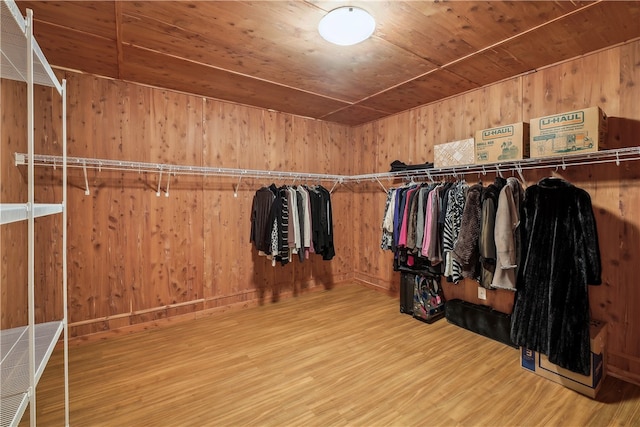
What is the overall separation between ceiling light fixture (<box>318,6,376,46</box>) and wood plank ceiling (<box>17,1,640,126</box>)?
6 centimetres

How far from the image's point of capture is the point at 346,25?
191 centimetres

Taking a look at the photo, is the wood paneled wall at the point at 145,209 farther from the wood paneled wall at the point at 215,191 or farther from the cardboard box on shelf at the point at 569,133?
the cardboard box on shelf at the point at 569,133

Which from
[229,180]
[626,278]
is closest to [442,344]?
[626,278]

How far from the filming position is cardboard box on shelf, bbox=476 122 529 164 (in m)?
2.47

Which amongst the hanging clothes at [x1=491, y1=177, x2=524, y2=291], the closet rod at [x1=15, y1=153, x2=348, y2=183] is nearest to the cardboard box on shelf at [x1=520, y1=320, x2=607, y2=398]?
the hanging clothes at [x1=491, y1=177, x2=524, y2=291]

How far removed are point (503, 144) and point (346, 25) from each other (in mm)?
1649

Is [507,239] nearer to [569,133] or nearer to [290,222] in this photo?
[569,133]

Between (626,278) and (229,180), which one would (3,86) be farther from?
(626,278)

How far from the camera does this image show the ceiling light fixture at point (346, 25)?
1.85 m

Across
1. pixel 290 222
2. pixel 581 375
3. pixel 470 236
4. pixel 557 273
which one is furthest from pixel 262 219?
pixel 581 375

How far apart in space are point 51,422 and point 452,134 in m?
4.10

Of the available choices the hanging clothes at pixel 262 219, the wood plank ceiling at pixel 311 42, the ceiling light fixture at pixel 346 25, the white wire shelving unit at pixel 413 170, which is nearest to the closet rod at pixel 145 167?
the white wire shelving unit at pixel 413 170

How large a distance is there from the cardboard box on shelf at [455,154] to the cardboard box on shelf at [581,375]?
1.62 metres

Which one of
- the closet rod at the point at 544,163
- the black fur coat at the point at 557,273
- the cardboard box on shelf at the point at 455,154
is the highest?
the cardboard box on shelf at the point at 455,154
